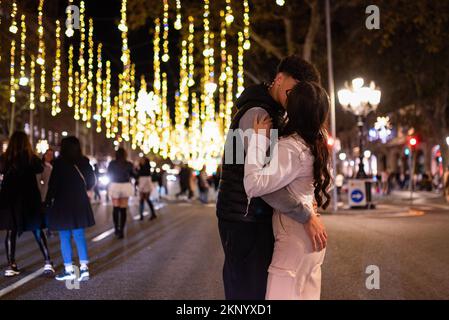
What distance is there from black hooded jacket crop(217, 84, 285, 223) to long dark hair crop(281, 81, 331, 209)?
0.17 metres

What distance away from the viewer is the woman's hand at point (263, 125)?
2898 mm

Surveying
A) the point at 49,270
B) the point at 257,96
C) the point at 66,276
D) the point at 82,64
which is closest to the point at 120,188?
the point at 49,270

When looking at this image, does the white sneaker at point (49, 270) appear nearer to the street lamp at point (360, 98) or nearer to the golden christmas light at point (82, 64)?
the golden christmas light at point (82, 64)

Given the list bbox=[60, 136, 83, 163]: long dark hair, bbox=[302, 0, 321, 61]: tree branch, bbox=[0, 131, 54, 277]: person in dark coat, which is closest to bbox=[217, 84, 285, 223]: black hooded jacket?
bbox=[60, 136, 83, 163]: long dark hair

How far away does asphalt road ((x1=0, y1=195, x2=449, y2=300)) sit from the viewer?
21.3ft

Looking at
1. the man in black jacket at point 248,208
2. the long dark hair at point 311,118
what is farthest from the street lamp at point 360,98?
the long dark hair at point 311,118

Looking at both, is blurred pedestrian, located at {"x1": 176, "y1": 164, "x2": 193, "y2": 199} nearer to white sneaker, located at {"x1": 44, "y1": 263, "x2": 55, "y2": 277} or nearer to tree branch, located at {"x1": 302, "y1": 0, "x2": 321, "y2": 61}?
tree branch, located at {"x1": 302, "y1": 0, "x2": 321, "y2": 61}

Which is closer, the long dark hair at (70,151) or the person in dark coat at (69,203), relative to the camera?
the person in dark coat at (69,203)

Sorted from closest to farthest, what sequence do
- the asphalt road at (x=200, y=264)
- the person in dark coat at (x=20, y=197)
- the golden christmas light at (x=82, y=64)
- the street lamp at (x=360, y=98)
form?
the asphalt road at (x=200, y=264)
the person in dark coat at (x=20, y=197)
the golden christmas light at (x=82, y=64)
the street lamp at (x=360, y=98)

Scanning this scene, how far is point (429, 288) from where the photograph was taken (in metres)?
6.52

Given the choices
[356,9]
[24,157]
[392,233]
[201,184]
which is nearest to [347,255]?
[392,233]

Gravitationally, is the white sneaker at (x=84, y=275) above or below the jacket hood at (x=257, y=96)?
below

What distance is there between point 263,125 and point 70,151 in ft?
17.7

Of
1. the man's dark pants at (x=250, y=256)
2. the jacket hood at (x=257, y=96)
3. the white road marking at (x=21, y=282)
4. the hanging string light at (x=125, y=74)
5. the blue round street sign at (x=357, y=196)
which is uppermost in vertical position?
the hanging string light at (x=125, y=74)
